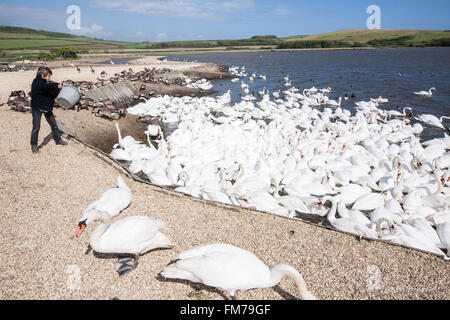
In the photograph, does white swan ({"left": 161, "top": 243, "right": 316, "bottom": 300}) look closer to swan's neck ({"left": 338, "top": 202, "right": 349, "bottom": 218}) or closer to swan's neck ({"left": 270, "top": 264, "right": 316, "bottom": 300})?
swan's neck ({"left": 270, "top": 264, "right": 316, "bottom": 300})

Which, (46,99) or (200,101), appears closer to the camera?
(46,99)

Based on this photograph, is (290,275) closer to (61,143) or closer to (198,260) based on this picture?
(198,260)

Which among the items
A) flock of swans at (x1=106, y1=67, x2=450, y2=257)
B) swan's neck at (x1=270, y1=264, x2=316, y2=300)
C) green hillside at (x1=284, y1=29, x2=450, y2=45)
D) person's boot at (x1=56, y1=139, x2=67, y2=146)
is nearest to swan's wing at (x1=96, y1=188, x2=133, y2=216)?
flock of swans at (x1=106, y1=67, x2=450, y2=257)

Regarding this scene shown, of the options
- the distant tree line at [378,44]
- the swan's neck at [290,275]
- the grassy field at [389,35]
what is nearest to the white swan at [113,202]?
the swan's neck at [290,275]

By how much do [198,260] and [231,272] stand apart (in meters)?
0.48

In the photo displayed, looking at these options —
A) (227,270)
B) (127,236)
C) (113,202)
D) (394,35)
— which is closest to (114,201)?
(113,202)

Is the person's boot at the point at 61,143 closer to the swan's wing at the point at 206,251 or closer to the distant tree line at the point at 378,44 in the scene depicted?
the swan's wing at the point at 206,251

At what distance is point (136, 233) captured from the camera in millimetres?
4418

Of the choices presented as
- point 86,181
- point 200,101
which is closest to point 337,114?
point 200,101

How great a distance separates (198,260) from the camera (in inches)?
149

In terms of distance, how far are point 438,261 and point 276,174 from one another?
461 cm

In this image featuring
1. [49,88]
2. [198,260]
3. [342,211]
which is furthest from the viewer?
[49,88]

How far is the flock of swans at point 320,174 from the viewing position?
257 inches
